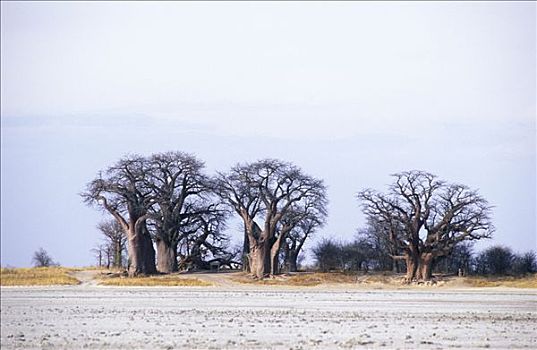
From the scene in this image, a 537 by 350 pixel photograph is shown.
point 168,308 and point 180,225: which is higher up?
point 180,225

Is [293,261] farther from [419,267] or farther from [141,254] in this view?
[141,254]

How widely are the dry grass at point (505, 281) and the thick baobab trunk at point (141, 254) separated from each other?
24288 millimetres

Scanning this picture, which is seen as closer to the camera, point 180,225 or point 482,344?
point 482,344

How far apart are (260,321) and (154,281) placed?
1418 inches

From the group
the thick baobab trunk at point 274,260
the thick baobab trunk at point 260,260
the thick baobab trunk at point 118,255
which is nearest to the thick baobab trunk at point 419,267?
the thick baobab trunk at point 274,260

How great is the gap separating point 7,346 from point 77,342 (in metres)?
2.13

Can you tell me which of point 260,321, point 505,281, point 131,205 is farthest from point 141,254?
point 260,321

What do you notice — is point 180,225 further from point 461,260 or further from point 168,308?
point 168,308

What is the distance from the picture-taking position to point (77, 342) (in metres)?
30.0

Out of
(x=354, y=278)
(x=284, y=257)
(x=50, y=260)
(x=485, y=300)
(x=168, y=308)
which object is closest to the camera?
(x=168, y=308)

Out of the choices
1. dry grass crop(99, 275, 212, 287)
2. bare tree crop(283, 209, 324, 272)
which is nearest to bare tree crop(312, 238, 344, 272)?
bare tree crop(283, 209, 324, 272)

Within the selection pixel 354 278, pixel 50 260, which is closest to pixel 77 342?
pixel 354 278

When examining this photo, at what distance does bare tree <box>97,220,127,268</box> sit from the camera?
93.5m

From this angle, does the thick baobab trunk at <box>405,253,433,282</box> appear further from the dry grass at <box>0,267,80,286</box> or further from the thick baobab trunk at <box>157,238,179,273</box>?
the dry grass at <box>0,267,80,286</box>
